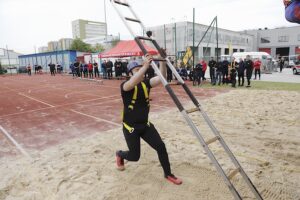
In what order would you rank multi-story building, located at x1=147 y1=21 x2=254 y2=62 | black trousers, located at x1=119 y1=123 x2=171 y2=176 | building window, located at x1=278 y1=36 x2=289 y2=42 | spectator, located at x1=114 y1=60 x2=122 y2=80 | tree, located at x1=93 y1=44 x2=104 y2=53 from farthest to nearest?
tree, located at x1=93 y1=44 x2=104 y2=53 < building window, located at x1=278 y1=36 x2=289 y2=42 < multi-story building, located at x1=147 y1=21 x2=254 y2=62 < spectator, located at x1=114 y1=60 x2=122 y2=80 < black trousers, located at x1=119 y1=123 x2=171 y2=176

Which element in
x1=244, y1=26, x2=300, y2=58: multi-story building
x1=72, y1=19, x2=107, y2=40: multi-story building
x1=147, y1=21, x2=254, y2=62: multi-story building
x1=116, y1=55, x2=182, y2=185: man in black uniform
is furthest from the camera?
x1=72, y1=19, x2=107, y2=40: multi-story building

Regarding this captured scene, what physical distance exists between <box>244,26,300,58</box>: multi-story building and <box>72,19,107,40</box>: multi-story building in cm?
10086

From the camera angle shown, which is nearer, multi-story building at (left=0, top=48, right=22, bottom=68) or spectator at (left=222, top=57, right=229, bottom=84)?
spectator at (left=222, top=57, right=229, bottom=84)

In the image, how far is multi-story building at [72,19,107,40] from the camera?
143 m

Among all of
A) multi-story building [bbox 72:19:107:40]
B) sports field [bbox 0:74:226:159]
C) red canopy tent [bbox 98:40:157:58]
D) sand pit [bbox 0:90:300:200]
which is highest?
multi-story building [bbox 72:19:107:40]

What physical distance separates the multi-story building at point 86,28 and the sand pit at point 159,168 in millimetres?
145818

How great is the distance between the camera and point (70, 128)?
714 centimetres

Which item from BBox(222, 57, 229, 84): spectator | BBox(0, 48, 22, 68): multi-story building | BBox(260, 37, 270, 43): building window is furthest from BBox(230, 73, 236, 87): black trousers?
BBox(260, 37, 270, 43): building window

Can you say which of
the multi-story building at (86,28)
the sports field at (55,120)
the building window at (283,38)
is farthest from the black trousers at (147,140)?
the multi-story building at (86,28)

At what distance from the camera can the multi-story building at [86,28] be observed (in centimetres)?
14325

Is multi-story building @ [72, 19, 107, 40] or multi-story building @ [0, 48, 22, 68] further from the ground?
multi-story building @ [72, 19, 107, 40]

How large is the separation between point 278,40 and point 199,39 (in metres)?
24.7

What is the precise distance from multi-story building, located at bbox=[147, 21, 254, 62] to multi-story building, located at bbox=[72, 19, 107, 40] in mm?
98887

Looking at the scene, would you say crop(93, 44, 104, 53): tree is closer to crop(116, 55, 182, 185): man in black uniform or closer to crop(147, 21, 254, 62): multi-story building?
crop(147, 21, 254, 62): multi-story building
